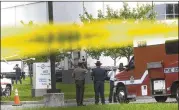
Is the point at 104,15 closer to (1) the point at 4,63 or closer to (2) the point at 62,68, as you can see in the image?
(2) the point at 62,68

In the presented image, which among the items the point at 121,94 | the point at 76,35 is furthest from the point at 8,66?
the point at 121,94

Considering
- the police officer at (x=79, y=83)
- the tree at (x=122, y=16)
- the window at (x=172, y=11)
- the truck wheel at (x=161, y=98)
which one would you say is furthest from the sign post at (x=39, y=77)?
the truck wheel at (x=161, y=98)

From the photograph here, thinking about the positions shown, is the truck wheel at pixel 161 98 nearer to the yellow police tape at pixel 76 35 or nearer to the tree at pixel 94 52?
the yellow police tape at pixel 76 35

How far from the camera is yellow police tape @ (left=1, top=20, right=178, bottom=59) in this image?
7.92 m

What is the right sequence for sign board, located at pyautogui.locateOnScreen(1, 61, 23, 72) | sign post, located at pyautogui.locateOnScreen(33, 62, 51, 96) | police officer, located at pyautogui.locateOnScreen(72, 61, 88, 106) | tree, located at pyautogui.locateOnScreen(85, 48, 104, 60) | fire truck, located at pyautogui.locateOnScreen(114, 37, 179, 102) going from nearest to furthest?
sign board, located at pyautogui.locateOnScreen(1, 61, 23, 72)
tree, located at pyautogui.locateOnScreen(85, 48, 104, 60)
sign post, located at pyautogui.locateOnScreen(33, 62, 51, 96)
police officer, located at pyautogui.locateOnScreen(72, 61, 88, 106)
fire truck, located at pyautogui.locateOnScreen(114, 37, 179, 102)

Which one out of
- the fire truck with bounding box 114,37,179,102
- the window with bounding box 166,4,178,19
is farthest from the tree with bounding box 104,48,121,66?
the fire truck with bounding box 114,37,179,102

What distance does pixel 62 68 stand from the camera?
353 inches

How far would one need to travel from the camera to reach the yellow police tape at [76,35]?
792cm

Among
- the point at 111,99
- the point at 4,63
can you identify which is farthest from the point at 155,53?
the point at 4,63

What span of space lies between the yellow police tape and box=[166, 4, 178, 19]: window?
131 millimetres

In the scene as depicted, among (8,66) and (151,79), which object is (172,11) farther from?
(151,79)

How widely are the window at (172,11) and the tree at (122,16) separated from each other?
227 millimetres

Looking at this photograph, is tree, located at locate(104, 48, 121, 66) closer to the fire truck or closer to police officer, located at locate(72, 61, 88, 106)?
police officer, located at locate(72, 61, 88, 106)

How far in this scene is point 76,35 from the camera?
324 inches
